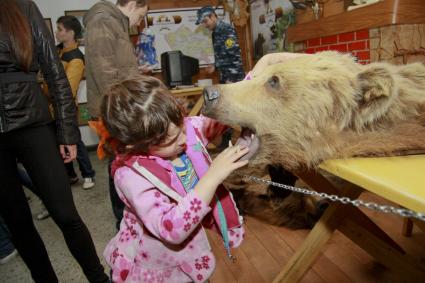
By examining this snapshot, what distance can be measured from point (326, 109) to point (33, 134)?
3.70ft

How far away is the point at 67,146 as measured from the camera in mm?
1418

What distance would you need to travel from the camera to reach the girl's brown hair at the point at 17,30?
4.07 ft

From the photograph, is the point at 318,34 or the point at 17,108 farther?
the point at 318,34

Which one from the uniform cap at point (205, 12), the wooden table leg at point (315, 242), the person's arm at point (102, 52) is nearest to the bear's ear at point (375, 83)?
the wooden table leg at point (315, 242)

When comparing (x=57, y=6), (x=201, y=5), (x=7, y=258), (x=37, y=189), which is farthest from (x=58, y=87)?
(x=201, y=5)

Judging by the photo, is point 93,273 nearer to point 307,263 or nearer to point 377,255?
point 307,263

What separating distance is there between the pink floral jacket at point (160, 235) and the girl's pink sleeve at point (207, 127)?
41 millimetres

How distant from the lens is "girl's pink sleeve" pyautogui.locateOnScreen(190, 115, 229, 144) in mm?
1222

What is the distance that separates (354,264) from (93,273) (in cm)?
128

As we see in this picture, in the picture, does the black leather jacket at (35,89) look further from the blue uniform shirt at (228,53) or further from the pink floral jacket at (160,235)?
the blue uniform shirt at (228,53)

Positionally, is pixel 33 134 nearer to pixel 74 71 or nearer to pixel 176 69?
pixel 74 71

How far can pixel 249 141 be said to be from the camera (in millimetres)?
1002

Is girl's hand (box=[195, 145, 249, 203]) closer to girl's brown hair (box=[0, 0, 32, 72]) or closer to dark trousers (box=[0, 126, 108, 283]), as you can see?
dark trousers (box=[0, 126, 108, 283])

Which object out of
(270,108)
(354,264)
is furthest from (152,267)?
(354,264)
